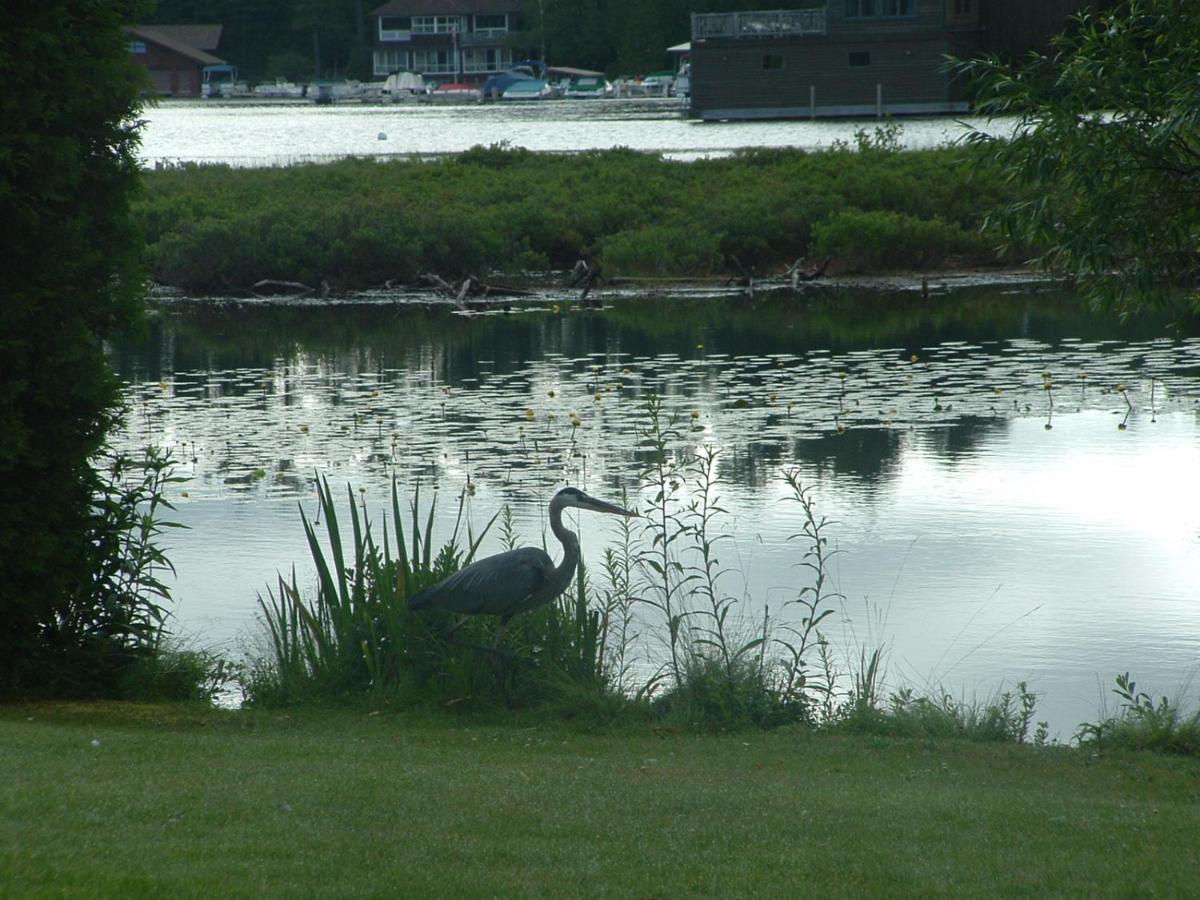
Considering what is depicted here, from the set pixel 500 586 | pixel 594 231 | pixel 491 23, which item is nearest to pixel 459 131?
pixel 594 231

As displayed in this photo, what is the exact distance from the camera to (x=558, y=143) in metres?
65.9

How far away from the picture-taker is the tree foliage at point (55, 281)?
336 inches

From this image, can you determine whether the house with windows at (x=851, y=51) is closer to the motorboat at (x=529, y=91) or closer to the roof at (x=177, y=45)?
the motorboat at (x=529, y=91)

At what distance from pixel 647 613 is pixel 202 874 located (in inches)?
237

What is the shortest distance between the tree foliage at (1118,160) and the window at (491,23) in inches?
4998

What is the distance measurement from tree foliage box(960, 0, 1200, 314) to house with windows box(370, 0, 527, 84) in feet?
394

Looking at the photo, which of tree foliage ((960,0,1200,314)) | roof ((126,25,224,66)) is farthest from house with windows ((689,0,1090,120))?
tree foliage ((960,0,1200,314))

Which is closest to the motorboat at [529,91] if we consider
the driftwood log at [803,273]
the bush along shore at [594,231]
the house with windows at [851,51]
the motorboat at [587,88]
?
the motorboat at [587,88]

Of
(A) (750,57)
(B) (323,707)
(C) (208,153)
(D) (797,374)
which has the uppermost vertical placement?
(A) (750,57)

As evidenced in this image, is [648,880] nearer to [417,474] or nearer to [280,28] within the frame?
[417,474]

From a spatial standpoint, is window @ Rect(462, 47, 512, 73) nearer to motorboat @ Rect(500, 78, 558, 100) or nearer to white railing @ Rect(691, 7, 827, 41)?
motorboat @ Rect(500, 78, 558, 100)

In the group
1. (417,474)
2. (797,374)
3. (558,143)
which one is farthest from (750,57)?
(417,474)

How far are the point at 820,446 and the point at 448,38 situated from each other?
11899cm

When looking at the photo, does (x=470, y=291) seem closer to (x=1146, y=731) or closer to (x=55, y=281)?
(x=55, y=281)
